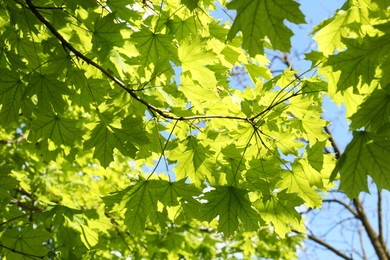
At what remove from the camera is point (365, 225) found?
9.95 meters

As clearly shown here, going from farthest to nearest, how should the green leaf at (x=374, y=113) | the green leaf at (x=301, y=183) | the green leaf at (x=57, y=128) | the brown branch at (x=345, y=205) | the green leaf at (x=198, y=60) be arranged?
the brown branch at (x=345, y=205)
the green leaf at (x=57, y=128)
the green leaf at (x=301, y=183)
the green leaf at (x=198, y=60)
the green leaf at (x=374, y=113)

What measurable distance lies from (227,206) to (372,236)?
877 centimetres

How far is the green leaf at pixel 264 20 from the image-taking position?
138 centimetres

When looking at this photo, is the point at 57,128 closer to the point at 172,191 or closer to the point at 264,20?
the point at 172,191

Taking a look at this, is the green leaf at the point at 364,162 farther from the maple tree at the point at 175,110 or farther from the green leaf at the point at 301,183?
the green leaf at the point at 301,183

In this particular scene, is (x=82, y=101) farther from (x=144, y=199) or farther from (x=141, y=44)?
(x=144, y=199)

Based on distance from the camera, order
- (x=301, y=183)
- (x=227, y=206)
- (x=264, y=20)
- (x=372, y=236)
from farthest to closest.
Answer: (x=372, y=236) → (x=301, y=183) → (x=227, y=206) → (x=264, y=20)

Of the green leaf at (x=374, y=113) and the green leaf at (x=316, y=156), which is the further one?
the green leaf at (x=316, y=156)

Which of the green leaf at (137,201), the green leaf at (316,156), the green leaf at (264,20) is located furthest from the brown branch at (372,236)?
the green leaf at (264,20)

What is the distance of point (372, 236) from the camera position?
9703 mm

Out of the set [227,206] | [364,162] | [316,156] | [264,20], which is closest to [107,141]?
[227,206]

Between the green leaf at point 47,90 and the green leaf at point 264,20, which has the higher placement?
the green leaf at point 47,90

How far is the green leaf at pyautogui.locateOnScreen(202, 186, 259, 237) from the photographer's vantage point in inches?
84.1

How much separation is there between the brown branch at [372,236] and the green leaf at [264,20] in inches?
328
